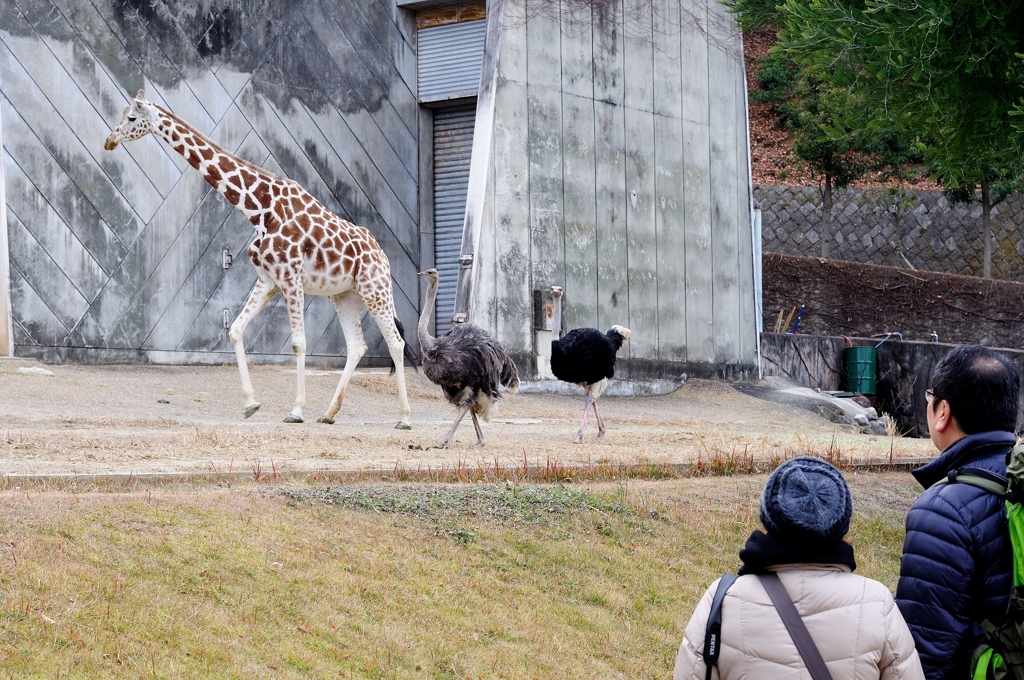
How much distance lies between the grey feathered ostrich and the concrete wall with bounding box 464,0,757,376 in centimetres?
787

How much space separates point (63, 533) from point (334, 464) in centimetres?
309

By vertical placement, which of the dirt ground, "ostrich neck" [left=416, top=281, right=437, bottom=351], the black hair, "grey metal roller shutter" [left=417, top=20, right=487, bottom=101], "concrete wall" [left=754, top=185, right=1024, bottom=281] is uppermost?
"grey metal roller shutter" [left=417, top=20, right=487, bottom=101]

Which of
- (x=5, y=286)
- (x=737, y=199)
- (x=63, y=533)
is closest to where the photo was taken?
(x=63, y=533)

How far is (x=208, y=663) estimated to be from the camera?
520cm

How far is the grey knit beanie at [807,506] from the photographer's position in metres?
3.26

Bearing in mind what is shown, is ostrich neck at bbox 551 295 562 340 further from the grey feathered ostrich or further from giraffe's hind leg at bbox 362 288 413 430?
the grey feathered ostrich

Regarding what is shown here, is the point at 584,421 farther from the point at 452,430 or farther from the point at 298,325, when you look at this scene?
the point at 298,325

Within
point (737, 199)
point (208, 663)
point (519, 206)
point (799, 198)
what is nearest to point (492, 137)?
point (519, 206)

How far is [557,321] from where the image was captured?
63.1 ft

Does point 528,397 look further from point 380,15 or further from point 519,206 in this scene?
point 380,15

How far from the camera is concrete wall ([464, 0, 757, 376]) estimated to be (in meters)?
19.8

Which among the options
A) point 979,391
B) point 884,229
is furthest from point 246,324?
point 884,229

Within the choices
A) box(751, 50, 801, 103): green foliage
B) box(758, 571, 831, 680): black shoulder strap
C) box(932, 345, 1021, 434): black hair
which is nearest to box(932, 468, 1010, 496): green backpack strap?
box(932, 345, 1021, 434): black hair

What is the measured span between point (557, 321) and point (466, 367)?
8429 millimetres
